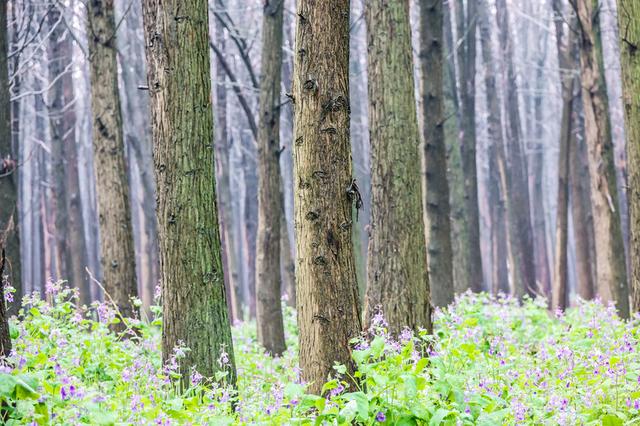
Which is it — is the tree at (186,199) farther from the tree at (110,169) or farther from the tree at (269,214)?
the tree at (269,214)

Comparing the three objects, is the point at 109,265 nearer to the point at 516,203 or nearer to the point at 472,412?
the point at 472,412

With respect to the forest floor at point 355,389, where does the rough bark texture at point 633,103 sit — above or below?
above

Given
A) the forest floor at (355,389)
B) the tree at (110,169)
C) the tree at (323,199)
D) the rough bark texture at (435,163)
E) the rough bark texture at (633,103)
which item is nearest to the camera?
the forest floor at (355,389)

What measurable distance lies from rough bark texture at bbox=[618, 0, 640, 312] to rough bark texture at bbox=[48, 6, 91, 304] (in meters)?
12.0

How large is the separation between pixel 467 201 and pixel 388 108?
28.8ft

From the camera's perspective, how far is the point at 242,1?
25.3m

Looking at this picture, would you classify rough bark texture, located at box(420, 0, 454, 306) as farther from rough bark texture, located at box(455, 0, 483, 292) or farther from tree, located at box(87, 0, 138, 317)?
tree, located at box(87, 0, 138, 317)

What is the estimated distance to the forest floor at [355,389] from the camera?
4051 mm

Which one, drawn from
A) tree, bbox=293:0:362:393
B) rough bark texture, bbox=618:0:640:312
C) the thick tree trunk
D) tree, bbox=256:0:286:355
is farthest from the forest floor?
tree, bbox=256:0:286:355

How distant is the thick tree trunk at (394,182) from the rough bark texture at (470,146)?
23.8ft

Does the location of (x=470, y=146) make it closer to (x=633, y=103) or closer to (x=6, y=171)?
(x=633, y=103)

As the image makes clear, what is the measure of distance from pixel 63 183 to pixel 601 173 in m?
12.3

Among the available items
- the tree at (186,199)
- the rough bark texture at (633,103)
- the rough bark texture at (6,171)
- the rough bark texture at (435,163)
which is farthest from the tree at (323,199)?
the rough bark texture at (435,163)

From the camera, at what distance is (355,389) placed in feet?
17.8
